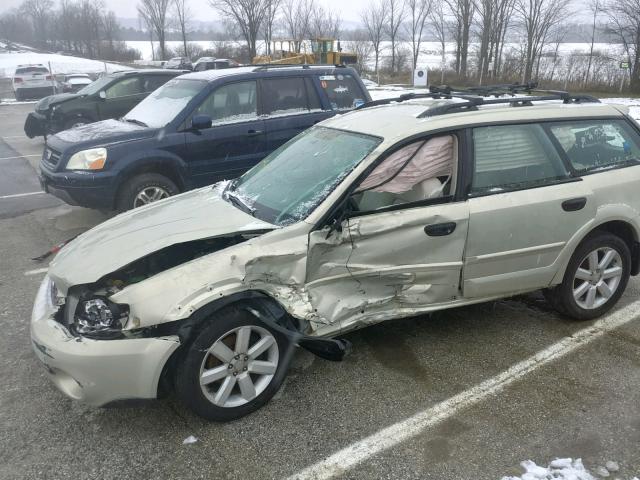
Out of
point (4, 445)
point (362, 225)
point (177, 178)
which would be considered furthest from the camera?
point (177, 178)

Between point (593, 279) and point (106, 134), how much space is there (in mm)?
5391

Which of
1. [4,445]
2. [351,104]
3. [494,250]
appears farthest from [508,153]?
[351,104]

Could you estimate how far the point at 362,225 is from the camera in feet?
10.4

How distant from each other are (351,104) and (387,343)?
4.49m

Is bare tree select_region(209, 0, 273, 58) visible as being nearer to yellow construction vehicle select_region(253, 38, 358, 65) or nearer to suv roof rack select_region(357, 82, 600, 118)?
yellow construction vehicle select_region(253, 38, 358, 65)

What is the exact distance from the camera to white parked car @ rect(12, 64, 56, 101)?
930 inches

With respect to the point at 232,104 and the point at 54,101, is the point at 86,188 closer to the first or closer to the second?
the point at 232,104

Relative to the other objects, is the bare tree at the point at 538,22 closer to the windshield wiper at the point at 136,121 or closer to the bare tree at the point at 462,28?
the bare tree at the point at 462,28

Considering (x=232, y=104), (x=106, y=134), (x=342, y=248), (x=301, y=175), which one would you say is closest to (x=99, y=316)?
(x=342, y=248)

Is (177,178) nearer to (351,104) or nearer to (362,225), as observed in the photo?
(351,104)

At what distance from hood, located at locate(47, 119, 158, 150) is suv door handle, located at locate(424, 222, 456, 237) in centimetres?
410

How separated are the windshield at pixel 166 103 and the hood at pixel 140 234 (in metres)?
3.11

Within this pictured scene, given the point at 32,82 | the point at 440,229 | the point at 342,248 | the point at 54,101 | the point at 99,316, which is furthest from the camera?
the point at 32,82

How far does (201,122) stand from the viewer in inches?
241
